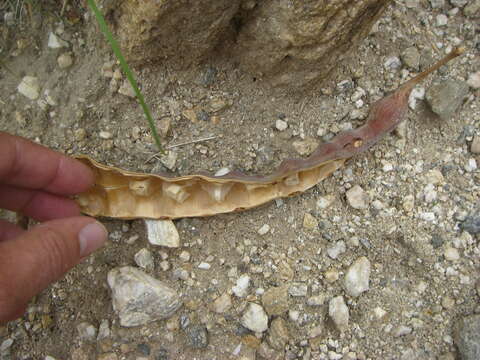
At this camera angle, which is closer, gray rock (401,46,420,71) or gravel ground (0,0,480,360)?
gravel ground (0,0,480,360)

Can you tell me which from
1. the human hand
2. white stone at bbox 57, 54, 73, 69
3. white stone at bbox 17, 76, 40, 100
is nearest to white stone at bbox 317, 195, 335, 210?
the human hand

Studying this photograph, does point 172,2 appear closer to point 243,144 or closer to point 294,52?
point 294,52

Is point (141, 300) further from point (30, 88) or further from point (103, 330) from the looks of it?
point (30, 88)

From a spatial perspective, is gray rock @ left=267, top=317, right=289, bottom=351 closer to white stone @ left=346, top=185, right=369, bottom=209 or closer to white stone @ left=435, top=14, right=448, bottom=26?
white stone @ left=346, top=185, right=369, bottom=209

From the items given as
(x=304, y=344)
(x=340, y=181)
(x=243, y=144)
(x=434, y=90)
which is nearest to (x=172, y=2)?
(x=243, y=144)

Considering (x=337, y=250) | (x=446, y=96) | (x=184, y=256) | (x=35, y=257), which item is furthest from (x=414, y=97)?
(x=35, y=257)
